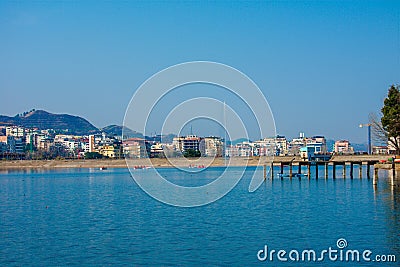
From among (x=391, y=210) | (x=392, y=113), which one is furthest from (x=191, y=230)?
(x=392, y=113)

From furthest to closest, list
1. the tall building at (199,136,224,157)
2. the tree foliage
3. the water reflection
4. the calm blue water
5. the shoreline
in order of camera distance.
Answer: the tall building at (199,136,224,157) → the shoreline → the tree foliage → the water reflection → the calm blue water

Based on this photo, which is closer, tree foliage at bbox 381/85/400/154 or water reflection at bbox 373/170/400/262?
water reflection at bbox 373/170/400/262

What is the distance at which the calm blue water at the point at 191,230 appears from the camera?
2009cm

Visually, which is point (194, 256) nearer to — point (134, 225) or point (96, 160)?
point (134, 225)

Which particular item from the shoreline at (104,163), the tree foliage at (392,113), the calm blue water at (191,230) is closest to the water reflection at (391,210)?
the calm blue water at (191,230)

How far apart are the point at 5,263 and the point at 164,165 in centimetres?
11125

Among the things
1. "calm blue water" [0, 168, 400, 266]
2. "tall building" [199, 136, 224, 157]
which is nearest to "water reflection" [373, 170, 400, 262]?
"calm blue water" [0, 168, 400, 266]

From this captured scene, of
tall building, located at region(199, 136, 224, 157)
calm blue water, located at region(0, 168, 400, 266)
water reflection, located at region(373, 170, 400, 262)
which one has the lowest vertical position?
calm blue water, located at region(0, 168, 400, 266)

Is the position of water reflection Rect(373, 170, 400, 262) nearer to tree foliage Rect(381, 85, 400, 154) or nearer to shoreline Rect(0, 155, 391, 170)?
tree foliage Rect(381, 85, 400, 154)

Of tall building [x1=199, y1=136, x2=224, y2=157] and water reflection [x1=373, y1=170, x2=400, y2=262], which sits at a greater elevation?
tall building [x1=199, y1=136, x2=224, y2=157]

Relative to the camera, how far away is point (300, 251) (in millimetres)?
20297

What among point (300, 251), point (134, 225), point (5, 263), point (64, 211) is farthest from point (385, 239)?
point (64, 211)

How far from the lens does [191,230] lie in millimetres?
25562

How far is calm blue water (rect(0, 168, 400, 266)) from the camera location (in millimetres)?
20094
